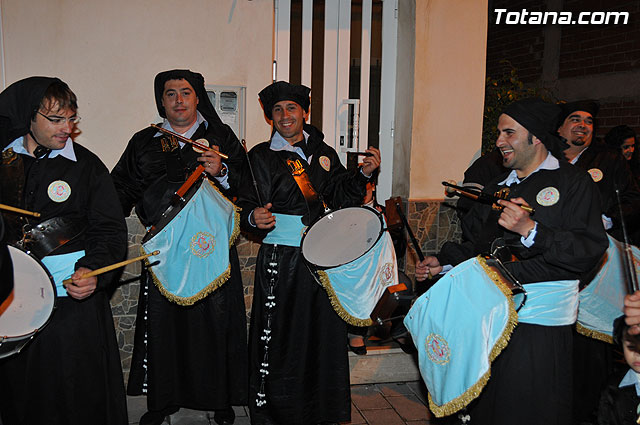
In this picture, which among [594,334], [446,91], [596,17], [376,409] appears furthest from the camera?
[596,17]

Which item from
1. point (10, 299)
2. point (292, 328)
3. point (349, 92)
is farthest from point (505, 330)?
point (349, 92)

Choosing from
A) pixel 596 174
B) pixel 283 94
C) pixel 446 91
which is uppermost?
pixel 446 91

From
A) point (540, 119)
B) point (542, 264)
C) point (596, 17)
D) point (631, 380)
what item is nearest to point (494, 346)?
point (542, 264)

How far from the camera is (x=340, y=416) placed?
3781mm

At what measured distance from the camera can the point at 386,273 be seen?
3.63 meters

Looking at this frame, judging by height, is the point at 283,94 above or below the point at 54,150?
above

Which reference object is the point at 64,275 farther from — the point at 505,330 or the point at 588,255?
the point at 588,255

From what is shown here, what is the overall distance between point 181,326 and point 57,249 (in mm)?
1261

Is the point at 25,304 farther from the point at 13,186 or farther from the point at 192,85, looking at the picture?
the point at 192,85

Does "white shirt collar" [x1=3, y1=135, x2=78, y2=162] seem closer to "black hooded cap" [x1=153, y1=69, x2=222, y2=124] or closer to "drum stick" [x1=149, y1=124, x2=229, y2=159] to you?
"drum stick" [x1=149, y1=124, x2=229, y2=159]

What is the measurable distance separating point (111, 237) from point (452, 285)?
166cm

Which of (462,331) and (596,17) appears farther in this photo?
(596,17)

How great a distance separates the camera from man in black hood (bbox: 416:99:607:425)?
2.54m

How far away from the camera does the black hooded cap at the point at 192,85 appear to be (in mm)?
3658
